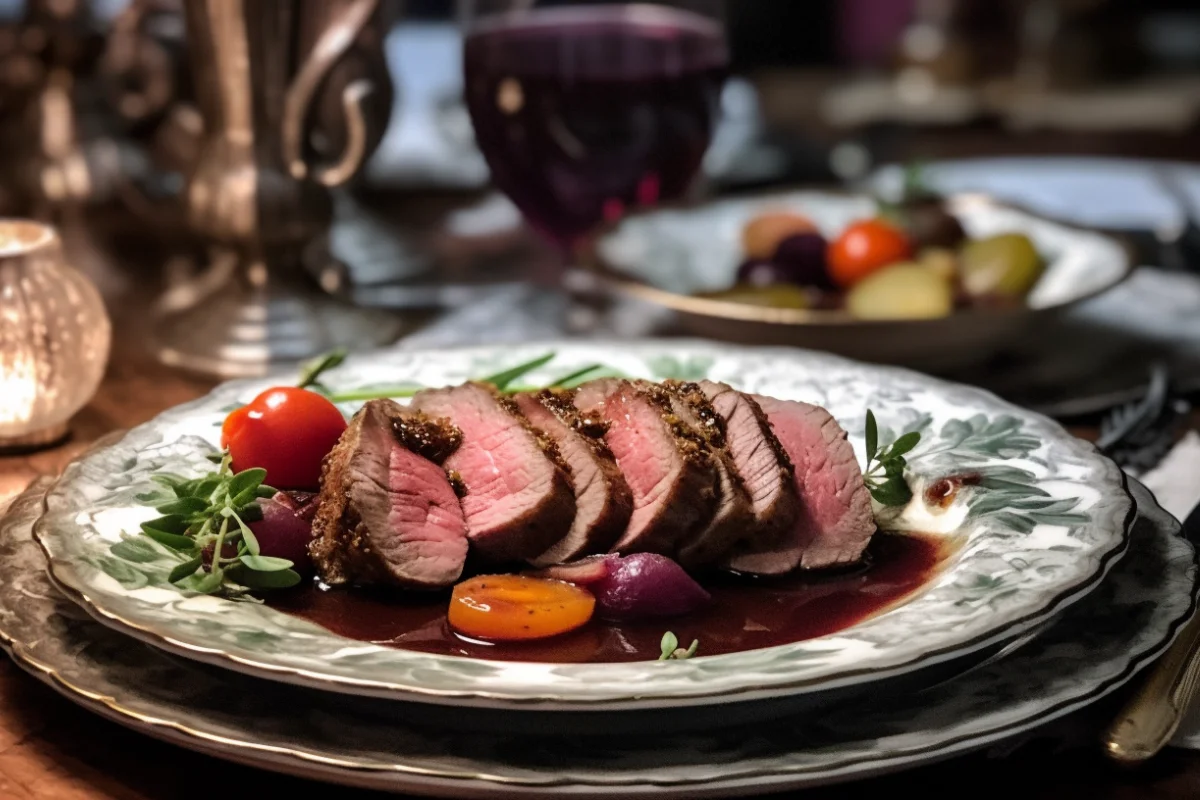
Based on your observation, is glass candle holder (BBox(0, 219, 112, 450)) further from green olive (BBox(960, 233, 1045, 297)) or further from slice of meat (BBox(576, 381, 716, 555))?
green olive (BBox(960, 233, 1045, 297))

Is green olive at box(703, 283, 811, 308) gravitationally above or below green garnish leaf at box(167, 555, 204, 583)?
below

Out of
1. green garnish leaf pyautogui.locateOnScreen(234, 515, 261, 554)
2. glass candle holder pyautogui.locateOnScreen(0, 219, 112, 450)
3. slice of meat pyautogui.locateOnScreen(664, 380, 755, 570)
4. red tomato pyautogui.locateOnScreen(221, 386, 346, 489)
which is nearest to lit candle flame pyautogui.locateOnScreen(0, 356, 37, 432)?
glass candle holder pyautogui.locateOnScreen(0, 219, 112, 450)

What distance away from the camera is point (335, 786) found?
1160 mm

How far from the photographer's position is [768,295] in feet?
7.61

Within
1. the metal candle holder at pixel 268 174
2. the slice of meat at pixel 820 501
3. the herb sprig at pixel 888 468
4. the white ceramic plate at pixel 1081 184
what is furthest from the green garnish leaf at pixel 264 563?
the white ceramic plate at pixel 1081 184

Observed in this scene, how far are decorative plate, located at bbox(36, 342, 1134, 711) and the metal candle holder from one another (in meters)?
0.55

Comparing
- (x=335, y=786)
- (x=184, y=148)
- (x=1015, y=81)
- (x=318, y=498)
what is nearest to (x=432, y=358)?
(x=318, y=498)

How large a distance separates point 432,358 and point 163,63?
1.44 metres

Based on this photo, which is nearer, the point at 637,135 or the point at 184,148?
the point at 637,135

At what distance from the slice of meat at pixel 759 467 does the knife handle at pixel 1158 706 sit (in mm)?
360

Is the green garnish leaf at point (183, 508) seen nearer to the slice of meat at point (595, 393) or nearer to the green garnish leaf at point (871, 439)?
the slice of meat at point (595, 393)

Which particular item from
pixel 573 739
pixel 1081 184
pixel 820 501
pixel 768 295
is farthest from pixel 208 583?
pixel 1081 184

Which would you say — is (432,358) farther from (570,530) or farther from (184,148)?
(184,148)

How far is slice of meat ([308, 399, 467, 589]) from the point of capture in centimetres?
139
